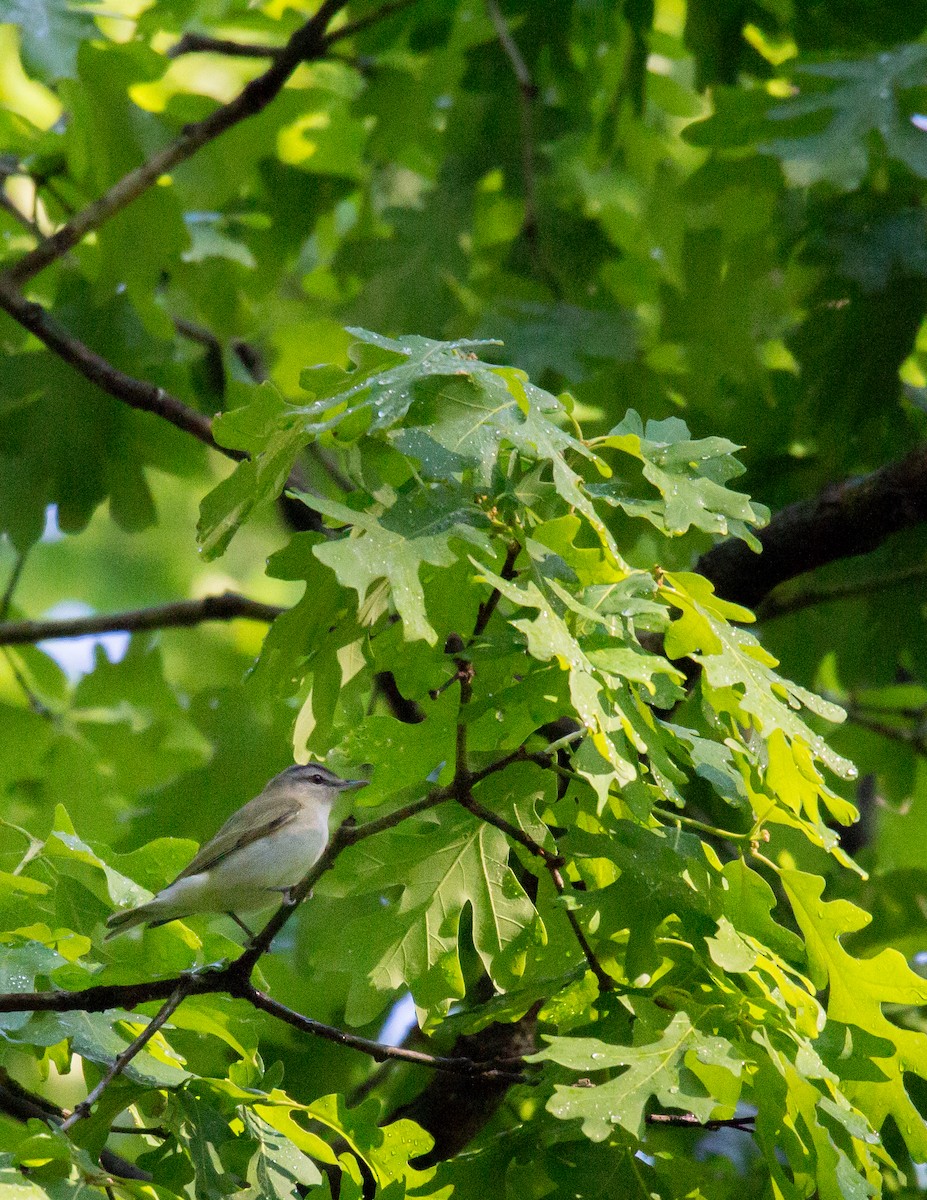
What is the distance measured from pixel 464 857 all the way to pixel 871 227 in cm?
302

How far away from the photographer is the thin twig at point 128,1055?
2.27 meters

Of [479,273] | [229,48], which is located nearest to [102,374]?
[229,48]

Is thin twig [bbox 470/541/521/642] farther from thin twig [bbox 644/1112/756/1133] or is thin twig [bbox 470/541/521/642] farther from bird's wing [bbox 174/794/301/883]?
bird's wing [bbox 174/794/301/883]

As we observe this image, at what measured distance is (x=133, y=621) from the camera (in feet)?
16.5

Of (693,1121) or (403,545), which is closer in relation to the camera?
(403,545)

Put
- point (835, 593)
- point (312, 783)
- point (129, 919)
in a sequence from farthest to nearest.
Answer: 1. point (835, 593)
2. point (312, 783)
3. point (129, 919)

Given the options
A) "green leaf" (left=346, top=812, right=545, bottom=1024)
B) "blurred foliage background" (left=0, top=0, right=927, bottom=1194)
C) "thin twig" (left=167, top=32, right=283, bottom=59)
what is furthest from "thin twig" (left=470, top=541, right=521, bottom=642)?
"thin twig" (left=167, top=32, right=283, bottom=59)

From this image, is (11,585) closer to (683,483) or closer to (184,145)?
(184,145)

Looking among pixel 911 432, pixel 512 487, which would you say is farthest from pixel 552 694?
pixel 911 432

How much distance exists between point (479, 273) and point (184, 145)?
1966 mm

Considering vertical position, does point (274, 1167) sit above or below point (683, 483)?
below

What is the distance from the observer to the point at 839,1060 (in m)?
2.30

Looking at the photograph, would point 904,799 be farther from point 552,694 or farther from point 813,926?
point 552,694

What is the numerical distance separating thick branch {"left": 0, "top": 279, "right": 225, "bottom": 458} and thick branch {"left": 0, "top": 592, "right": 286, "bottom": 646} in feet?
2.15
